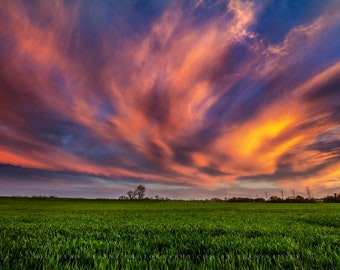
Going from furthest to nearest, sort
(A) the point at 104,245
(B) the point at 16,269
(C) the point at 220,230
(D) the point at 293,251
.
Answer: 1. (C) the point at 220,230
2. (A) the point at 104,245
3. (D) the point at 293,251
4. (B) the point at 16,269

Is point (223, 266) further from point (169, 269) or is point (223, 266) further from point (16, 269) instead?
point (16, 269)

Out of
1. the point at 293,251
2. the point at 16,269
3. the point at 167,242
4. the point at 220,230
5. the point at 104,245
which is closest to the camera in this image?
the point at 16,269

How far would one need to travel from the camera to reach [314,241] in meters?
6.09

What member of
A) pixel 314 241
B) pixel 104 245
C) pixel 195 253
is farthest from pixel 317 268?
pixel 104 245

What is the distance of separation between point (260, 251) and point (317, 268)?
54.2 inches

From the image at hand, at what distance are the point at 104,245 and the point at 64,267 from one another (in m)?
2.17

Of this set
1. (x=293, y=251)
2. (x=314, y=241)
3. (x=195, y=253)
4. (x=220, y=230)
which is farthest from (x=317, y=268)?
(x=220, y=230)

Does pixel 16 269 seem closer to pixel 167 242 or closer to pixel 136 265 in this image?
pixel 136 265

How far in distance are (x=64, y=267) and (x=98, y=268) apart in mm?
480

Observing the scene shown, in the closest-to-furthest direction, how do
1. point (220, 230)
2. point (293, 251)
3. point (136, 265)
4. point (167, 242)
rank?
point (136, 265), point (293, 251), point (167, 242), point (220, 230)

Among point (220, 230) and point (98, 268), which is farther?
point (220, 230)

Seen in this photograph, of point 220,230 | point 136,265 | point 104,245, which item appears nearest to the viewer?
point 136,265

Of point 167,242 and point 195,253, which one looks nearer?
point 195,253

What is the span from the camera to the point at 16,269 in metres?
3.22
